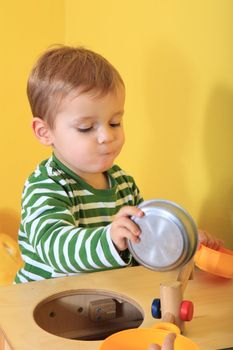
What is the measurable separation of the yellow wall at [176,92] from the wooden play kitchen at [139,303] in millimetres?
206

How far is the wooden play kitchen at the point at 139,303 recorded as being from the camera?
504 millimetres

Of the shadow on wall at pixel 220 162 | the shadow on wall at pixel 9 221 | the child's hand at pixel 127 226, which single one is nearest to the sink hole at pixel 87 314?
the child's hand at pixel 127 226

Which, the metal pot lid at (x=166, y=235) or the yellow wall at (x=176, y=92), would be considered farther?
the yellow wall at (x=176, y=92)

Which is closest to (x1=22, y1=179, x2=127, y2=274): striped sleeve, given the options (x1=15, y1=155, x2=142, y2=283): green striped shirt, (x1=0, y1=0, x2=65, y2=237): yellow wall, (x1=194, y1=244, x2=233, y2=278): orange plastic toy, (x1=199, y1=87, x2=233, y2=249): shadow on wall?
(x1=15, y1=155, x2=142, y2=283): green striped shirt

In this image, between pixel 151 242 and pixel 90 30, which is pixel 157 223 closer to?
pixel 151 242

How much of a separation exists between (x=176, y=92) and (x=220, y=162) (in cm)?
15

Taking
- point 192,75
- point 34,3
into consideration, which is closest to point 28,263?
point 192,75

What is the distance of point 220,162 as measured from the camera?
0.82m

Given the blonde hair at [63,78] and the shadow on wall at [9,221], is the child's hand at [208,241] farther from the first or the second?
the shadow on wall at [9,221]

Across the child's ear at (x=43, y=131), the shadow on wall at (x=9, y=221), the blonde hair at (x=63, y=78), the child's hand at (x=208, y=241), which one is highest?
the blonde hair at (x=63, y=78)

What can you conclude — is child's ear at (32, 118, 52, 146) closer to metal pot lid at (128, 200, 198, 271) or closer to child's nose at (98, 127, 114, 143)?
child's nose at (98, 127, 114, 143)

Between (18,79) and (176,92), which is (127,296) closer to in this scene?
(176,92)

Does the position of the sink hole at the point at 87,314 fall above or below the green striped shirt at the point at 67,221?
below

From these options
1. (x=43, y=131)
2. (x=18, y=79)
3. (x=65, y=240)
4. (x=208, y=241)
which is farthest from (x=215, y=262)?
(x=18, y=79)
